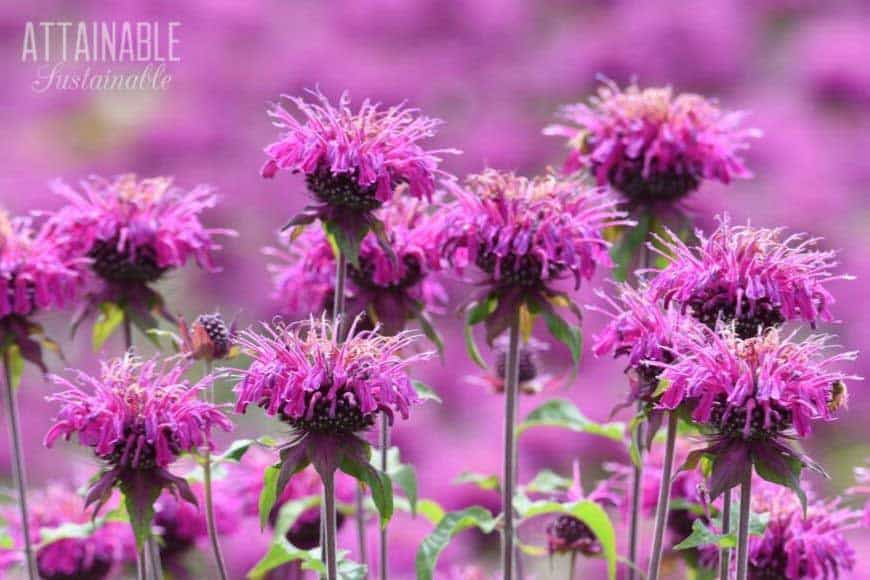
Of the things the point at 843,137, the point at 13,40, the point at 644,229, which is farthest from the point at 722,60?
the point at 644,229

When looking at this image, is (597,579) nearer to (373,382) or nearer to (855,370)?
(855,370)

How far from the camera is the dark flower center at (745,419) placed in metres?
1.20

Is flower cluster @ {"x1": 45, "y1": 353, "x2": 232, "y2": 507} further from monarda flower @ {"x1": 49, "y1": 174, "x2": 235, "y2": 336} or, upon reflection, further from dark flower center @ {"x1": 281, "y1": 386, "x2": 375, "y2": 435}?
monarda flower @ {"x1": 49, "y1": 174, "x2": 235, "y2": 336}

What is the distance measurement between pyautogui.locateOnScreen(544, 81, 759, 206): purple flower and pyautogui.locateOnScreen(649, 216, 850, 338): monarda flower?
0.85 ft

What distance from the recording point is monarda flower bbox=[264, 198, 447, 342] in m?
1.48

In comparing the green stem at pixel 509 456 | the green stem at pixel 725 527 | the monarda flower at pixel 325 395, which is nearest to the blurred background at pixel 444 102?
the green stem at pixel 509 456

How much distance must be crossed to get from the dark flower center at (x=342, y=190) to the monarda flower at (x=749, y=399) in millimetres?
334

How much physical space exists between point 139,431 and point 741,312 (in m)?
0.56

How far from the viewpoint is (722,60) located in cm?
338

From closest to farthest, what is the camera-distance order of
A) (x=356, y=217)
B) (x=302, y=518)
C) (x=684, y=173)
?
(x=356, y=217), (x=684, y=173), (x=302, y=518)

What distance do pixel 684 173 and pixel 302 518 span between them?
2.06 feet

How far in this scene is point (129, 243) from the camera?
1.58 metres

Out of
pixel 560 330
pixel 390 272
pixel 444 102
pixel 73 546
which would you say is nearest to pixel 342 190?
pixel 390 272

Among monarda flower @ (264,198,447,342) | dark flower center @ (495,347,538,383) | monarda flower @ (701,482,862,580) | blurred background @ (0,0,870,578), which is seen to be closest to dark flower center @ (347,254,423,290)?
monarda flower @ (264,198,447,342)
